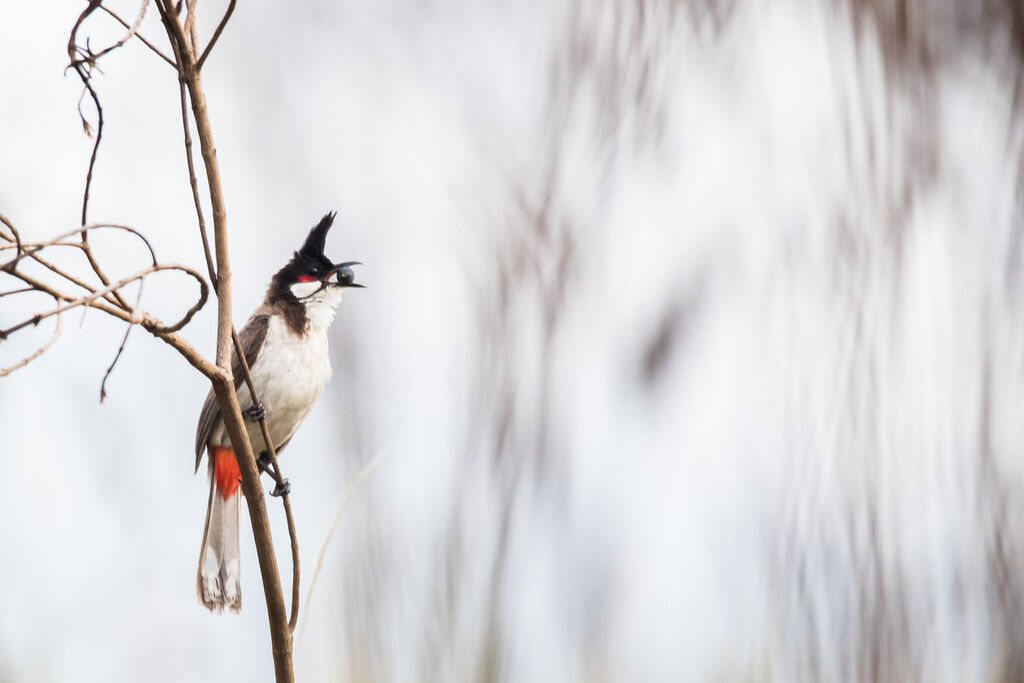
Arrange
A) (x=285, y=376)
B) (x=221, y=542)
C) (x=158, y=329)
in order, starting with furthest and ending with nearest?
(x=285, y=376)
(x=221, y=542)
(x=158, y=329)

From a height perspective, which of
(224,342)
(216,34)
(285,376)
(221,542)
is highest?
(216,34)

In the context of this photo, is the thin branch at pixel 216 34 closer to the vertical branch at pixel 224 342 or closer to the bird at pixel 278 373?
the vertical branch at pixel 224 342

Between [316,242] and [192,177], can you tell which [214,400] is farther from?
[192,177]

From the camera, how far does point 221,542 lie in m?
3.33

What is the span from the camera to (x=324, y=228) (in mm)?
3457

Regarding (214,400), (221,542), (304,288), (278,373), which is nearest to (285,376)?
(278,373)

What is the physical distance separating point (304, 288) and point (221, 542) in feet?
3.33

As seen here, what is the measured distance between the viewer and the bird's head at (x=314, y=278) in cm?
354

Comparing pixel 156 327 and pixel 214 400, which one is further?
pixel 214 400

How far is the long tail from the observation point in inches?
125

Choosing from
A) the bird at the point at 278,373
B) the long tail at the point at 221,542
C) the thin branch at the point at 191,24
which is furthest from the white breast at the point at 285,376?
the thin branch at the point at 191,24

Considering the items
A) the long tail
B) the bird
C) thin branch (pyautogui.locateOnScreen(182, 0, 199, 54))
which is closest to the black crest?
the bird

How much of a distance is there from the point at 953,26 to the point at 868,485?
1.27 feet

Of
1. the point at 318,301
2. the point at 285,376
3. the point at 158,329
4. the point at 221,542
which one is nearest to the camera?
the point at 158,329
